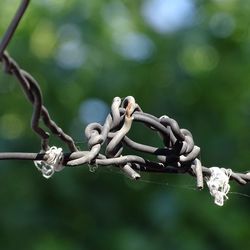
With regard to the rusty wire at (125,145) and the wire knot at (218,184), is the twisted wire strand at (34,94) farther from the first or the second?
the wire knot at (218,184)

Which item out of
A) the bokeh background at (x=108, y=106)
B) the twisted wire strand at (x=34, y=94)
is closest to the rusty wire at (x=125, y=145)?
the twisted wire strand at (x=34, y=94)

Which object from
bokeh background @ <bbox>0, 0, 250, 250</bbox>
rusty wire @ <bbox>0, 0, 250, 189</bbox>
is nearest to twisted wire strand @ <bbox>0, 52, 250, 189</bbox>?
rusty wire @ <bbox>0, 0, 250, 189</bbox>

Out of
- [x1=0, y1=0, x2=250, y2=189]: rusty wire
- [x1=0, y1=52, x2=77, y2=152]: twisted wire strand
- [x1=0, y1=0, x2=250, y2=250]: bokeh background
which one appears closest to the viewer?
[x1=0, y1=52, x2=77, y2=152]: twisted wire strand

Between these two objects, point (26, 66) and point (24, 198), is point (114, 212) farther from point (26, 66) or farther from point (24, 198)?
point (26, 66)

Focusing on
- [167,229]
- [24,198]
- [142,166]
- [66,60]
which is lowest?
[24,198]

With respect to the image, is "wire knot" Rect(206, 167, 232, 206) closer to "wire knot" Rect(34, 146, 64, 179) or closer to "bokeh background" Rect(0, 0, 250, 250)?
"wire knot" Rect(34, 146, 64, 179)

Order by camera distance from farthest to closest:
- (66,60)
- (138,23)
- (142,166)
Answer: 1. (138,23)
2. (66,60)
3. (142,166)

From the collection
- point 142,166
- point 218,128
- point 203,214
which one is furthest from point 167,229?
point 142,166
